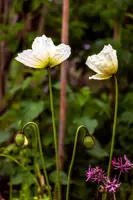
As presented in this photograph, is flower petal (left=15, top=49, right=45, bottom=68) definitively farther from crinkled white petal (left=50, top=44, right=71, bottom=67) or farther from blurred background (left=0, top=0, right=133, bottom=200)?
blurred background (left=0, top=0, right=133, bottom=200)

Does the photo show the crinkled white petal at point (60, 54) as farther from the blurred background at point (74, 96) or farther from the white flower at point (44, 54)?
the blurred background at point (74, 96)

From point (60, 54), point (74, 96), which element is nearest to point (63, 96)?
point (74, 96)

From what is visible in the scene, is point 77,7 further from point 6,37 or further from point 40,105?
point 40,105

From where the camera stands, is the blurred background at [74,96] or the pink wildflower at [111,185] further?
the blurred background at [74,96]

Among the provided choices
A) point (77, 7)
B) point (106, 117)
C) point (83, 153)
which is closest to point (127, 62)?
point (106, 117)

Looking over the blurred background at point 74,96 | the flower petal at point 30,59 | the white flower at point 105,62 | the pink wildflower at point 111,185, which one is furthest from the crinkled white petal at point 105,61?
the blurred background at point 74,96

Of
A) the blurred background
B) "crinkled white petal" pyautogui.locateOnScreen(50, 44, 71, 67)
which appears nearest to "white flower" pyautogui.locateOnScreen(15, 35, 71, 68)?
"crinkled white petal" pyautogui.locateOnScreen(50, 44, 71, 67)
